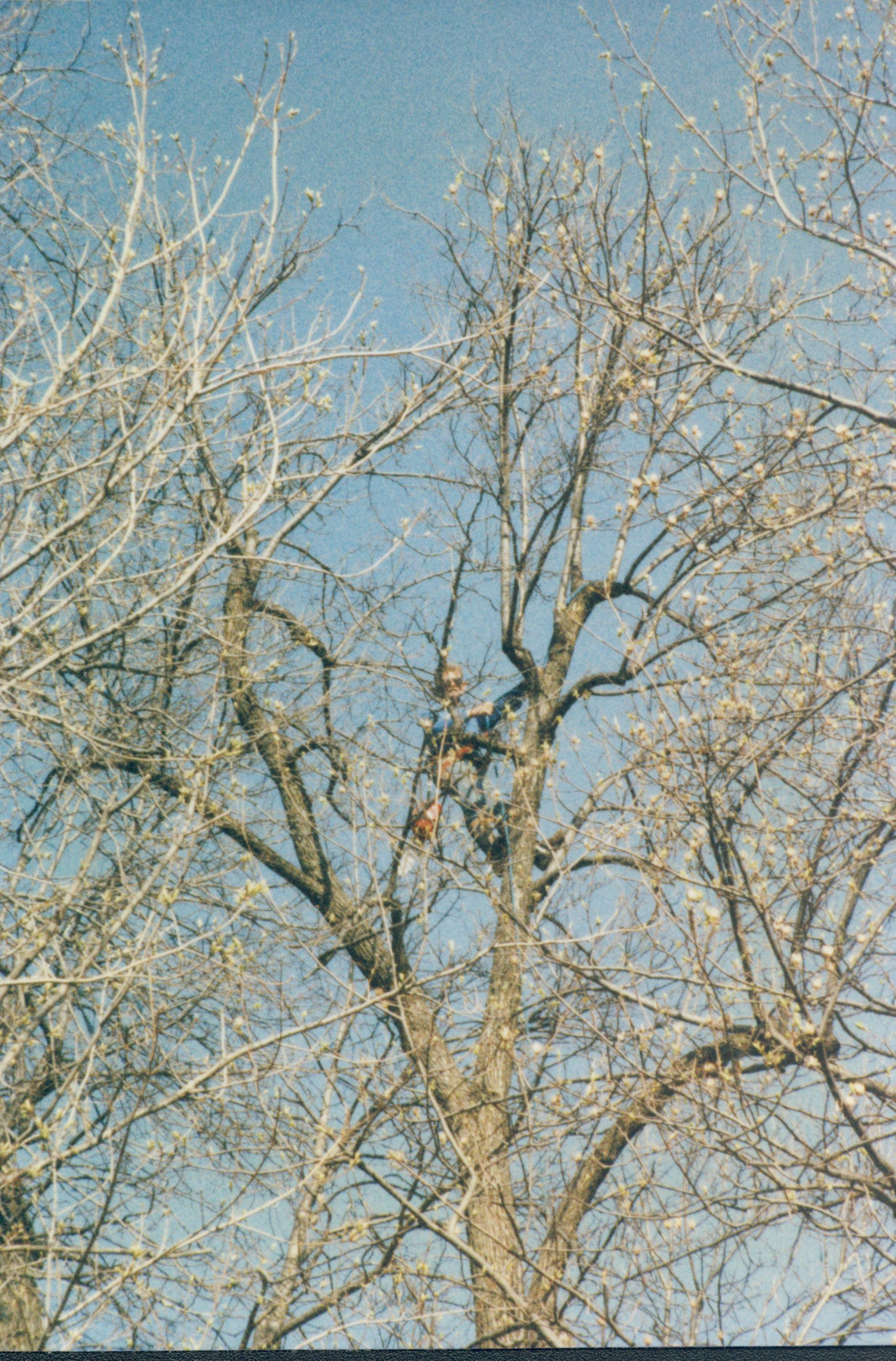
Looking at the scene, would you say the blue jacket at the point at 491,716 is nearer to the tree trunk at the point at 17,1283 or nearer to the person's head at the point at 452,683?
the person's head at the point at 452,683

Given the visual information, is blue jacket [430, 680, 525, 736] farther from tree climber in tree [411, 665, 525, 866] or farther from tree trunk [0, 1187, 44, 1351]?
tree trunk [0, 1187, 44, 1351]

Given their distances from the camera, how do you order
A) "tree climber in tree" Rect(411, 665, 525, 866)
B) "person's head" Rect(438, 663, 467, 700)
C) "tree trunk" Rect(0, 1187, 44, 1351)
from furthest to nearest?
Answer: 1. "person's head" Rect(438, 663, 467, 700)
2. "tree climber in tree" Rect(411, 665, 525, 866)
3. "tree trunk" Rect(0, 1187, 44, 1351)

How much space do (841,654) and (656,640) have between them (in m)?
0.66

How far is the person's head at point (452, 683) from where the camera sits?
14.7 ft

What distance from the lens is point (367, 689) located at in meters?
4.42

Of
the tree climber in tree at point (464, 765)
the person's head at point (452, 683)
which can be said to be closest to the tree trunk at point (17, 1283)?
the tree climber in tree at point (464, 765)

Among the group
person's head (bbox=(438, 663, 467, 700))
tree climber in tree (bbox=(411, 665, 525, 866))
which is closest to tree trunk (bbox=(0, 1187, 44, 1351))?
tree climber in tree (bbox=(411, 665, 525, 866))

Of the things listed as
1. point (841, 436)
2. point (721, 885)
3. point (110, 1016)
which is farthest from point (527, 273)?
point (110, 1016)

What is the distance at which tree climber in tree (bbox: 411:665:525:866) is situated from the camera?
381 cm

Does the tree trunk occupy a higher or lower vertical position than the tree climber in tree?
lower

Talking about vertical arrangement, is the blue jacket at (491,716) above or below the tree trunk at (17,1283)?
above

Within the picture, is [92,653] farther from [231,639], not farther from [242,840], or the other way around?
[242,840]

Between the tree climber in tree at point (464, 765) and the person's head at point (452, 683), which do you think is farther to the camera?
the person's head at point (452, 683)

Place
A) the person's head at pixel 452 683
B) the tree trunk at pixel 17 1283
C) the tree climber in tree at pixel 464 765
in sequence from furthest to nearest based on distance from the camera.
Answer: the person's head at pixel 452 683 → the tree climber in tree at pixel 464 765 → the tree trunk at pixel 17 1283
